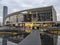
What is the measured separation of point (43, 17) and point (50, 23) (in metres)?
3.31

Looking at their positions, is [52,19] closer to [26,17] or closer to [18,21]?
[26,17]

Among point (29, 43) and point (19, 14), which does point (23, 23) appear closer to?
point (19, 14)

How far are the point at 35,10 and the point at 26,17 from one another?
4.53m

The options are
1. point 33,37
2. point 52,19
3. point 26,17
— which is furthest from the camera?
point 26,17

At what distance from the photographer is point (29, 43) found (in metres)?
4.58

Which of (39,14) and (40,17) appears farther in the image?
(39,14)

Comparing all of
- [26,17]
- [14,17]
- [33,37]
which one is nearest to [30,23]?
[26,17]

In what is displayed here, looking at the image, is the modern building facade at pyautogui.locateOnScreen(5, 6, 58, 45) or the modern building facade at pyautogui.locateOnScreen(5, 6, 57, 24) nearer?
the modern building facade at pyautogui.locateOnScreen(5, 6, 58, 45)

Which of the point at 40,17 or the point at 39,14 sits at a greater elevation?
the point at 39,14

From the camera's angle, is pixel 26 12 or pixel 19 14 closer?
pixel 26 12

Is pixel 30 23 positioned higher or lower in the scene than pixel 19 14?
lower

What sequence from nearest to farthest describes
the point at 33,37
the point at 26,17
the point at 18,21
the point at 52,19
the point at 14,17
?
the point at 33,37
the point at 52,19
the point at 26,17
the point at 18,21
the point at 14,17

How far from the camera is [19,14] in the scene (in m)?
51.5

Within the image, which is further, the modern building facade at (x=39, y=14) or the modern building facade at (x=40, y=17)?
the modern building facade at (x=39, y=14)
